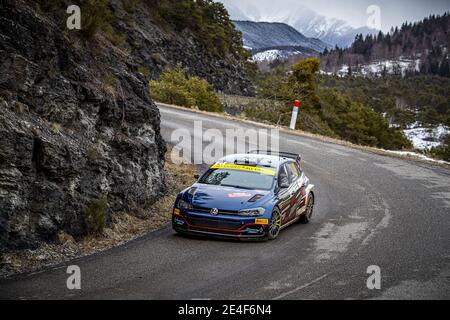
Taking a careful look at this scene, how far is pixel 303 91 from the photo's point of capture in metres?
52.9

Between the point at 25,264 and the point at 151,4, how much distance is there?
2527 inches

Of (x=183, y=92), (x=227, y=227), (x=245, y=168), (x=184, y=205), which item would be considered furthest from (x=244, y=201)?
(x=183, y=92)

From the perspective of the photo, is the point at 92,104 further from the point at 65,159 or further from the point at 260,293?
the point at 260,293

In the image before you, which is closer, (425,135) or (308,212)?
(308,212)

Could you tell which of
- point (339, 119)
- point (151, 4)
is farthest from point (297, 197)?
point (151, 4)

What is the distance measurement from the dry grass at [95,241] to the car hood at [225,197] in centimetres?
123

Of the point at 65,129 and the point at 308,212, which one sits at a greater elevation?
the point at 65,129

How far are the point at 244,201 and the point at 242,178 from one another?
1.10 m

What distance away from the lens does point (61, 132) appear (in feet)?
32.0

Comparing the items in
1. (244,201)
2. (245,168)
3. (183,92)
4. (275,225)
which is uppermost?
(183,92)
